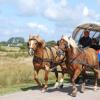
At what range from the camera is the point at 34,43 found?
15.2 metres

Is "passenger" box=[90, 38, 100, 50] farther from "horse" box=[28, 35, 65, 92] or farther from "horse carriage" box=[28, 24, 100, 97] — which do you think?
"horse" box=[28, 35, 65, 92]

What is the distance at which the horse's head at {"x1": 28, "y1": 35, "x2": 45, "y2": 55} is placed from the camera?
15.1 metres

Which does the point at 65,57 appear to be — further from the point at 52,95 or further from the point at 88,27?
the point at 88,27

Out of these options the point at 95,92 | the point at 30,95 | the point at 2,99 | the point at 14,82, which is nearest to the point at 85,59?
the point at 95,92

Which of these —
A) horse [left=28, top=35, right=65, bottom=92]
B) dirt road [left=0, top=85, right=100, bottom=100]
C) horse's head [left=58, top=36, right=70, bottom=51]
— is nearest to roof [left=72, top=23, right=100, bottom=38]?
horse [left=28, top=35, right=65, bottom=92]

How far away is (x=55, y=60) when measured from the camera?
1648cm

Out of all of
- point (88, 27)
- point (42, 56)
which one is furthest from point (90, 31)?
point (42, 56)

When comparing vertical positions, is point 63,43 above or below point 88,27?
below

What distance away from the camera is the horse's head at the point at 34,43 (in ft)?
49.4

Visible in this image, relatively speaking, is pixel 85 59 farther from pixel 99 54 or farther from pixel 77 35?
pixel 77 35

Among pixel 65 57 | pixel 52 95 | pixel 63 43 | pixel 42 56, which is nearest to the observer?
pixel 63 43

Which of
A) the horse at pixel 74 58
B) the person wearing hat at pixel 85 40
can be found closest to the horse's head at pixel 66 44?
the horse at pixel 74 58

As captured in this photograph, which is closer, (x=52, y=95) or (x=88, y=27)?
(x=52, y=95)

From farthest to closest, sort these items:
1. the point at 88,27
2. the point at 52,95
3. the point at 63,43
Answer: the point at 88,27 → the point at 52,95 → the point at 63,43
